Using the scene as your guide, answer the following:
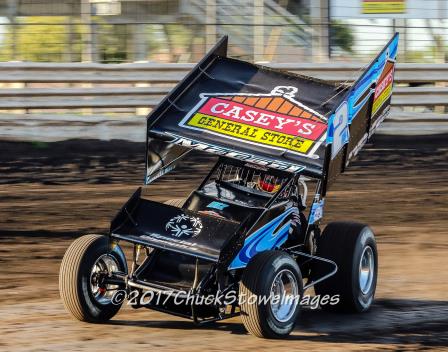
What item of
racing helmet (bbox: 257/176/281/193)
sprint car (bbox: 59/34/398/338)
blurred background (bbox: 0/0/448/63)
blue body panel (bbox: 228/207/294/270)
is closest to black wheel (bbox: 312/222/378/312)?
sprint car (bbox: 59/34/398/338)

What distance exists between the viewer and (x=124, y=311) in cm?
717

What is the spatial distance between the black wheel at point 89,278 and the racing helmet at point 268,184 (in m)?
1.21

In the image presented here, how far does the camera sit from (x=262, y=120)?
24.6 feet

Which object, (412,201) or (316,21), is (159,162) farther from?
(316,21)

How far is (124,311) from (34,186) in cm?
540

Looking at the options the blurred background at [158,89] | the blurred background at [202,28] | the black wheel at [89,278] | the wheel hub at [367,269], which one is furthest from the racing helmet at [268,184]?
the blurred background at [202,28]

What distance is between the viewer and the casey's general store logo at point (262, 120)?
23.9 feet

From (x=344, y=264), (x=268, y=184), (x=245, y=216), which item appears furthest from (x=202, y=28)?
(x=245, y=216)

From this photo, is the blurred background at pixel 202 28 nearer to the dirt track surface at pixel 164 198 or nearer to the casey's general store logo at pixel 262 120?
the dirt track surface at pixel 164 198

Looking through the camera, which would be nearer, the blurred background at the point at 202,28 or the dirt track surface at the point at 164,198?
the dirt track surface at the point at 164,198

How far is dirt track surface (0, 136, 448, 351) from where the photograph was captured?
6.49m

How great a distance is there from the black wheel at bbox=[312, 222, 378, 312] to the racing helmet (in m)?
0.50

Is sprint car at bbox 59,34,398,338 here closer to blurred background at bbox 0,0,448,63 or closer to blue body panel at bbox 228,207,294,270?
blue body panel at bbox 228,207,294,270

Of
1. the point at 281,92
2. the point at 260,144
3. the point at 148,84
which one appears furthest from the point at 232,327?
the point at 148,84
